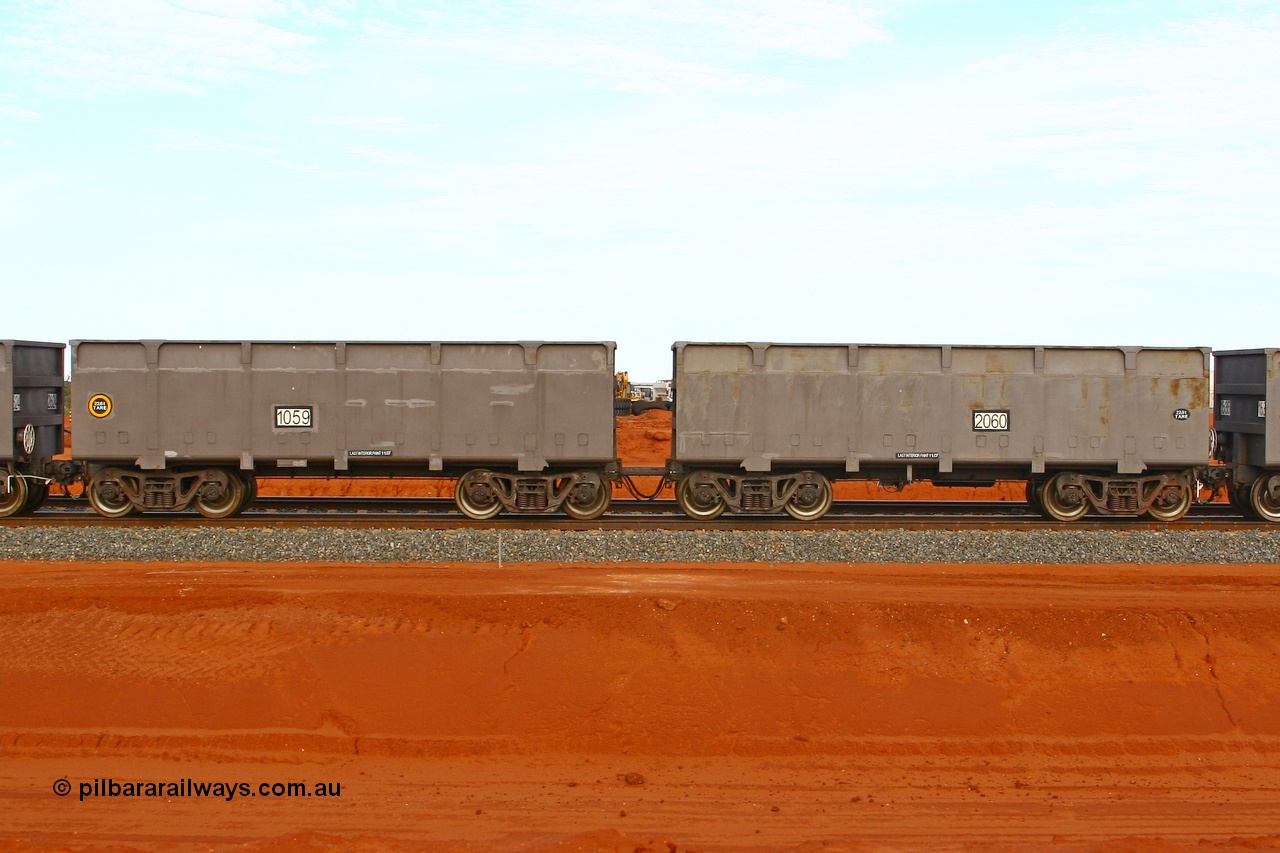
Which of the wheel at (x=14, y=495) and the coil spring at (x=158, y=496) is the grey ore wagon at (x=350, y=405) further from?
the wheel at (x=14, y=495)

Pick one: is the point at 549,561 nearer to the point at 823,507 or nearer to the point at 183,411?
the point at 823,507

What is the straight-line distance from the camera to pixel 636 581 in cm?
1166

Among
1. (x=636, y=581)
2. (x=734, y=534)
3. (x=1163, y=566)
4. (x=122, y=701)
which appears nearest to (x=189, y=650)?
(x=122, y=701)

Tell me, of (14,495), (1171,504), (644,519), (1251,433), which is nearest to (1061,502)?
(1171,504)

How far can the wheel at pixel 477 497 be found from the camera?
16594 millimetres

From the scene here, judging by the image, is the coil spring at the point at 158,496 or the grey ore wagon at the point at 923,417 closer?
the grey ore wagon at the point at 923,417

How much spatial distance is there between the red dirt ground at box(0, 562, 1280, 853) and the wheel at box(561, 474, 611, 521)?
519cm

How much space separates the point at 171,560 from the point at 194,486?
3676mm

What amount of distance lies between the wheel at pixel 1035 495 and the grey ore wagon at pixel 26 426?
17.1m

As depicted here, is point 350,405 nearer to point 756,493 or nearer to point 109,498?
point 109,498

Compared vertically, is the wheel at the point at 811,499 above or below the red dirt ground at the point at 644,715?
above

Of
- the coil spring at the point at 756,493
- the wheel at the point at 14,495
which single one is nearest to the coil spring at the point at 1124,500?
the coil spring at the point at 756,493

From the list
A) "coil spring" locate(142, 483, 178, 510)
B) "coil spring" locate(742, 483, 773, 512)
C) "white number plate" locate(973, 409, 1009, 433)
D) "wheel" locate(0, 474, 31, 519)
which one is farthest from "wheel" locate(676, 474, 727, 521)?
"wheel" locate(0, 474, 31, 519)

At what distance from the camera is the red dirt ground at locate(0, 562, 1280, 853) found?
7.29m
